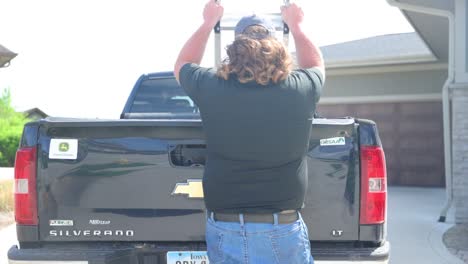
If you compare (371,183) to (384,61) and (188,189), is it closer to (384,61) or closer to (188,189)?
(188,189)

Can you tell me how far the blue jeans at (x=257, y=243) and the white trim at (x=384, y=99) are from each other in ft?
37.0

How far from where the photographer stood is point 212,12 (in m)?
2.90

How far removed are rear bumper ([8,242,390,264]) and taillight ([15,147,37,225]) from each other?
0.21 metres

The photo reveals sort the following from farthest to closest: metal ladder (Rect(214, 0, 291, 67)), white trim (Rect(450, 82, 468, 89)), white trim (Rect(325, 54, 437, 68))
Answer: white trim (Rect(325, 54, 437, 68))
white trim (Rect(450, 82, 468, 89))
metal ladder (Rect(214, 0, 291, 67))

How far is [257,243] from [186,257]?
1083mm

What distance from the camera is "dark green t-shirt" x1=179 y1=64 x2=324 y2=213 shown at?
255 cm

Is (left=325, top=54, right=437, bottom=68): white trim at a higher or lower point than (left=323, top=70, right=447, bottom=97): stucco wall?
higher

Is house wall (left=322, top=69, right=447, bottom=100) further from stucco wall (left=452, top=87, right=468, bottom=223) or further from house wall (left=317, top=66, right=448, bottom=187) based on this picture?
stucco wall (left=452, top=87, right=468, bottom=223)

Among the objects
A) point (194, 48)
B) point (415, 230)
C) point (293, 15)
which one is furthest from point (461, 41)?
point (194, 48)

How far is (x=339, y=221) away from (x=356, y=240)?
0.16 metres

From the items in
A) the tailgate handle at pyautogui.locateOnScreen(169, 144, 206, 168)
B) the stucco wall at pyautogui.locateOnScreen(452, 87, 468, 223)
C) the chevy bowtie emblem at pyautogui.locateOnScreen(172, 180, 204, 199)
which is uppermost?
the tailgate handle at pyautogui.locateOnScreen(169, 144, 206, 168)

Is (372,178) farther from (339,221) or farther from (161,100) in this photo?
(161,100)

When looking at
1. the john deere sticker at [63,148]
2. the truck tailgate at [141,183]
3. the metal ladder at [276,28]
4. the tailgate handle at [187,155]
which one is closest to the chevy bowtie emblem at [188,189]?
the truck tailgate at [141,183]

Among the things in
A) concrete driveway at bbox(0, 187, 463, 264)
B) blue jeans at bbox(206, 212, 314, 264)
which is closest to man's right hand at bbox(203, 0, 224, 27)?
blue jeans at bbox(206, 212, 314, 264)
